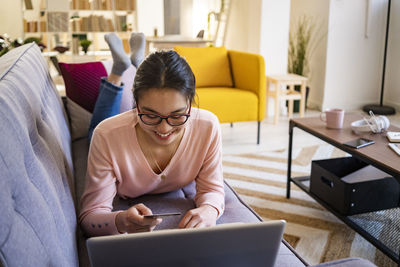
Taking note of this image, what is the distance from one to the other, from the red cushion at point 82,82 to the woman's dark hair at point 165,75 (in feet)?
3.50

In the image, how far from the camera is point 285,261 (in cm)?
99

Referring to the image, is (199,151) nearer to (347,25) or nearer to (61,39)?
(347,25)

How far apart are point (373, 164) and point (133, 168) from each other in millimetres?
946

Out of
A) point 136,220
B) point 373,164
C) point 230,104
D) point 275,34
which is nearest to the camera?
point 136,220

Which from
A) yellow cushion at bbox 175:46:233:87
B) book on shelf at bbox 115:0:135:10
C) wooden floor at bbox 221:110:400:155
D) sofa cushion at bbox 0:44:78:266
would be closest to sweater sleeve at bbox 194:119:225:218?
sofa cushion at bbox 0:44:78:266

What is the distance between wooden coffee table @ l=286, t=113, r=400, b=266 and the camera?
5.03 ft

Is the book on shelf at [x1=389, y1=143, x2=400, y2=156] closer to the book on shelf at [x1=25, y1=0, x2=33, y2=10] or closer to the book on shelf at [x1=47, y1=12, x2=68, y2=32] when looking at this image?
the book on shelf at [x1=47, y1=12, x2=68, y2=32]

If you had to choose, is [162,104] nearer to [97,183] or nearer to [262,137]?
[97,183]

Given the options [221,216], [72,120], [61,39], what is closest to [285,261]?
[221,216]

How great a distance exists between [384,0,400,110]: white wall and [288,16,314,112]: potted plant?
0.83 meters

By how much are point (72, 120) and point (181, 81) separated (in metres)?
1.16

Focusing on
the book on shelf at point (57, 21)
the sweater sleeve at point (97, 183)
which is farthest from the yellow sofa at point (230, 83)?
the book on shelf at point (57, 21)

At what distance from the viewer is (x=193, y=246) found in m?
0.64

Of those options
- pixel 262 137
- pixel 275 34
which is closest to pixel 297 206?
pixel 262 137
